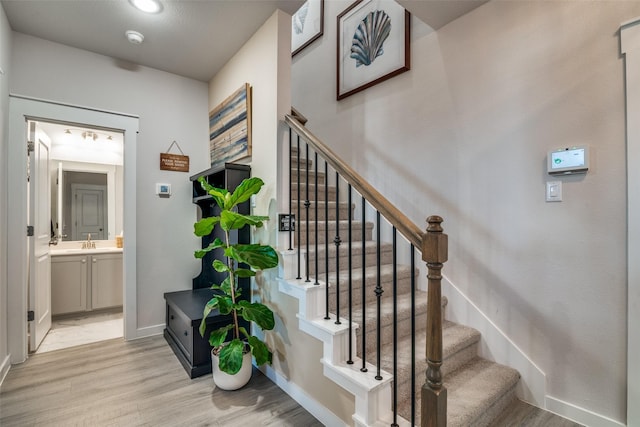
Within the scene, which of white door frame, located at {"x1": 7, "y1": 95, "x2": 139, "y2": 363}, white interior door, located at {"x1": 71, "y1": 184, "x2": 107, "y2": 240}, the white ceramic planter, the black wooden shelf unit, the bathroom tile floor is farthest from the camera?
white interior door, located at {"x1": 71, "y1": 184, "x2": 107, "y2": 240}

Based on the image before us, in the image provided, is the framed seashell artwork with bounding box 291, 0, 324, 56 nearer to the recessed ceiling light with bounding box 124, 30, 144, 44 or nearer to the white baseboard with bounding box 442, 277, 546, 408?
the recessed ceiling light with bounding box 124, 30, 144, 44

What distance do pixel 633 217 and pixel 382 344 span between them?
146 centimetres

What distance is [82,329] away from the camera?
3.23 meters

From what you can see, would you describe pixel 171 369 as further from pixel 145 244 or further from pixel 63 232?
pixel 63 232

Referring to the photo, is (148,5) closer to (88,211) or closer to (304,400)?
(304,400)

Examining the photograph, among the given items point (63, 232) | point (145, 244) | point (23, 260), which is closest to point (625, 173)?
point (145, 244)

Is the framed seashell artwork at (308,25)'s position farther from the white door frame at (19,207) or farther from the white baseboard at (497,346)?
the white baseboard at (497,346)

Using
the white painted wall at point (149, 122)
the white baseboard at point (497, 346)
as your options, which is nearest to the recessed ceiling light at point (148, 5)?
the white painted wall at point (149, 122)

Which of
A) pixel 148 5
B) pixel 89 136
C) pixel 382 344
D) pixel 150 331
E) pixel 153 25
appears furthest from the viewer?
pixel 89 136

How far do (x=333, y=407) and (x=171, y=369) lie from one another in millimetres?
1424

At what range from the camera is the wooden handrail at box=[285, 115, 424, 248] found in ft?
4.19

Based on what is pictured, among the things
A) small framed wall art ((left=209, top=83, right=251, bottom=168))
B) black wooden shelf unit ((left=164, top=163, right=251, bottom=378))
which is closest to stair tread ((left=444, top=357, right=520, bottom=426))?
black wooden shelf unit ((left=164, top=163, right=251, bottom=378))

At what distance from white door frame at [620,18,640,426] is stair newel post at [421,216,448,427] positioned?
110 centimetres

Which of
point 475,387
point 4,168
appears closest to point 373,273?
point 475,387
